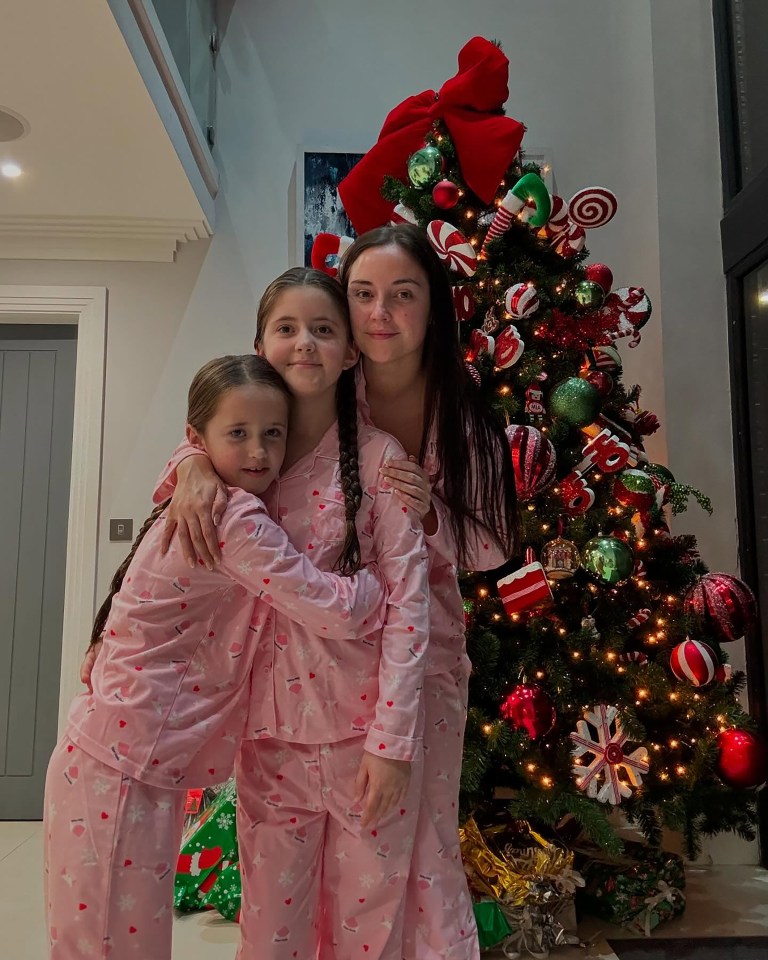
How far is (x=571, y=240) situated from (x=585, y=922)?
1.88 meters

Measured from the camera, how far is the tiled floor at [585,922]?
1819 mm

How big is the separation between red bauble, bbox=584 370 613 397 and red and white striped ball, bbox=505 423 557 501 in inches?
13.4

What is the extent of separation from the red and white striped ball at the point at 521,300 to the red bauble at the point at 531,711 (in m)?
0.97

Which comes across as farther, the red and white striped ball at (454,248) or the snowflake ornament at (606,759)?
the red and white striped ball at (454,248)

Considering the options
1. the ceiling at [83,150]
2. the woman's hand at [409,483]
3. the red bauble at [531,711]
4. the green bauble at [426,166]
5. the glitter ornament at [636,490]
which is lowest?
the red bauble at [531,711]

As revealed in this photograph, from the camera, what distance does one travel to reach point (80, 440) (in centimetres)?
285

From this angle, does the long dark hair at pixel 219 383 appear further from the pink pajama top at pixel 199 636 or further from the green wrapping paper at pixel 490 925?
the green wrapping paper at pixel 490 925

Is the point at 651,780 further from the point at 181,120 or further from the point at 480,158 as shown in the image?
the point at 181,120

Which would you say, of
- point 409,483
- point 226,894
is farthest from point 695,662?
point 226,894

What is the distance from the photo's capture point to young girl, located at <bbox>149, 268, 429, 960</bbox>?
1.05m

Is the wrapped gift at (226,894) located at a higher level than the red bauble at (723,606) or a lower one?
lower

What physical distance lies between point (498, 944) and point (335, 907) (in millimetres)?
989

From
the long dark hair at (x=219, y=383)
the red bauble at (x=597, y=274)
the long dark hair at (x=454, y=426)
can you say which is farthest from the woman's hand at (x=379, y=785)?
the red bauble at (x=597, y=274)

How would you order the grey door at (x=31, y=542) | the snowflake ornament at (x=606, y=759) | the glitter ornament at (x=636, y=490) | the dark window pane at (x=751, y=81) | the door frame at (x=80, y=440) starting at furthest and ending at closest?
1. the grey door at (x=31, y=542)
2. the door frame at (x=80, y=440)
3. the dark window pane at (x=751, y=81)
4. the glitter ornament at (x=636, y=490)
5. the snowflake ornament at (x=606, y=759)
